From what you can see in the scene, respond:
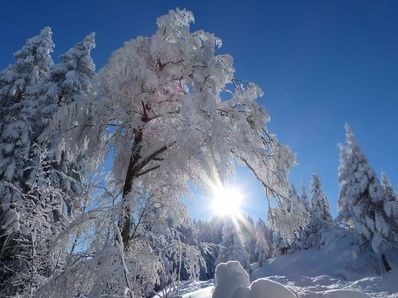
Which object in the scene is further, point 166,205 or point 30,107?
point 30,107

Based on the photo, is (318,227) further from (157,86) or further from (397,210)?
(157,86)

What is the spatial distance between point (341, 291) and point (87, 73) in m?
17.6

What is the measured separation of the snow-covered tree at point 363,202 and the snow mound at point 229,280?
29.7 m

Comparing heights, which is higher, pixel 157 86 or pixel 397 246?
pixel 157 86

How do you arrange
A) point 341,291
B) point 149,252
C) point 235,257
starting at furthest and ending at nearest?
point 235,257 → point 149,252 → point 341,291

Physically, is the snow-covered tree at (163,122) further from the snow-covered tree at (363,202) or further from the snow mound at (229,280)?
the snow-covered tree at (363,202)

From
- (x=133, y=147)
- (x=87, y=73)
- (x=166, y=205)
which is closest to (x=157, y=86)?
(x=133, y=147)

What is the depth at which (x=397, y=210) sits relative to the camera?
30484 mm

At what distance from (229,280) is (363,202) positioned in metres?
30.9

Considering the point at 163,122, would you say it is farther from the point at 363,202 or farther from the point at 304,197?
the point at 304,197

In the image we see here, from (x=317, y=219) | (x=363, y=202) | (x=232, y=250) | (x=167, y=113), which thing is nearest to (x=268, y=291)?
(x=167, y=113)

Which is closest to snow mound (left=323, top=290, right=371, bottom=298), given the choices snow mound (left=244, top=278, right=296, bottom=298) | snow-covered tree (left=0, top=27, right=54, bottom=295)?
snow mound (left=244, top=278, right=296, bottom=298)

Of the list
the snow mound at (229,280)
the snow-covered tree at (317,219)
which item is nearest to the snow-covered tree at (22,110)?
the snow mound at (229,280)

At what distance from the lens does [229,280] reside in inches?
184
